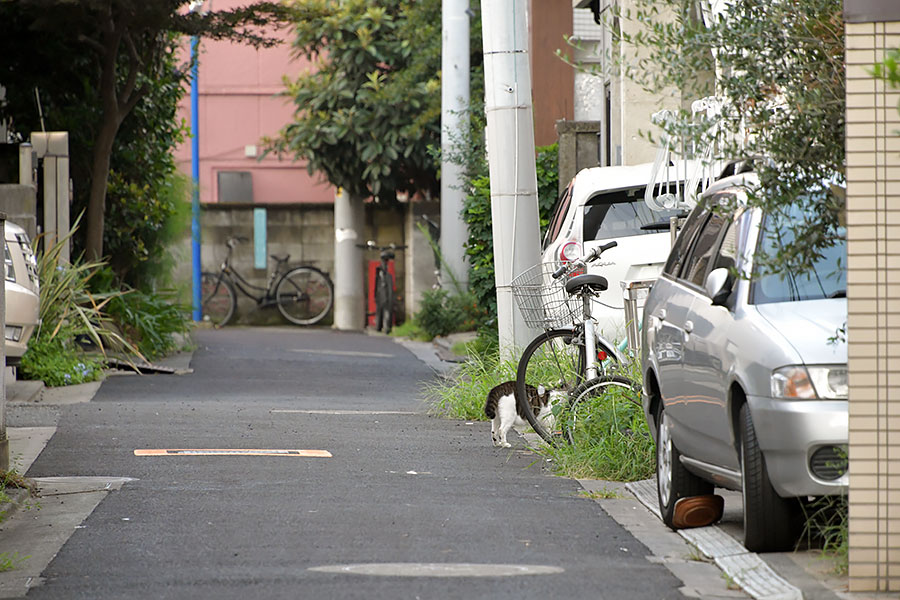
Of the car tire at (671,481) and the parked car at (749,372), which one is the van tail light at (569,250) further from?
the car tire at (671,481)

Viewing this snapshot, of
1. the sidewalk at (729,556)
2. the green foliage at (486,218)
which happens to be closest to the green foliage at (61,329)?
the green foliage at (486,218)

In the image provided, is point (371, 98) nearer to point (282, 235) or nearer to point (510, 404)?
point (282, 235)

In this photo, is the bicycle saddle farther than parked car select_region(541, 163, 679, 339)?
No

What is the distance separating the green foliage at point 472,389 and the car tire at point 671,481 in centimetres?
407

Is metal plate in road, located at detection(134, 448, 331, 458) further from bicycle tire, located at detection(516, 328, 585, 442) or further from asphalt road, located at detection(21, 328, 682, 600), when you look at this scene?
bicycle tire, located at detection(516, 328, 585, 442)

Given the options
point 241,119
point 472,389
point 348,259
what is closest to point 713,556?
point 472,389

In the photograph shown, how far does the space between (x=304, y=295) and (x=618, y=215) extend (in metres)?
16.4

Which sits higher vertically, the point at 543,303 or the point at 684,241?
the point at 684,241

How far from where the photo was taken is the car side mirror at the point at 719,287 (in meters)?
5.89

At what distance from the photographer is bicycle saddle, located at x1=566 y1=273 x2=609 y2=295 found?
355 inches

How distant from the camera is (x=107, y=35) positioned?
53.3ft

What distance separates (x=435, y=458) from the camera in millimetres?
8977

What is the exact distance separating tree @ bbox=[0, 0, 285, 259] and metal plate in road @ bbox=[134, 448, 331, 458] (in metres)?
7.43

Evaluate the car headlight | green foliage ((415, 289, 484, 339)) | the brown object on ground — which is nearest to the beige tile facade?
the car headlight
